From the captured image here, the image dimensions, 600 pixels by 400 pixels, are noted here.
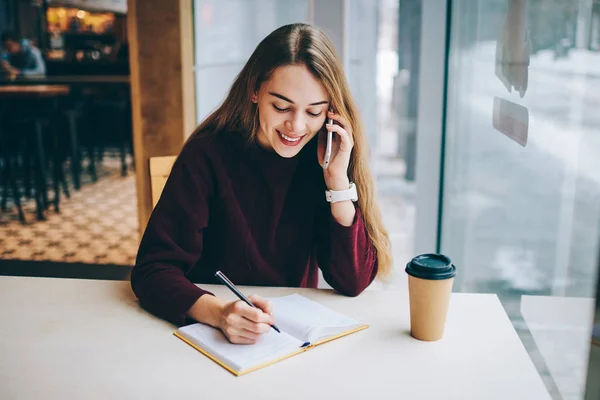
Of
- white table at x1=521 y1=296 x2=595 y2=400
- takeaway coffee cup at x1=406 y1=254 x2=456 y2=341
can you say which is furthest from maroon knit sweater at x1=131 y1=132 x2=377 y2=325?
white table at x1=521 y1=296 x2=595 y2=400

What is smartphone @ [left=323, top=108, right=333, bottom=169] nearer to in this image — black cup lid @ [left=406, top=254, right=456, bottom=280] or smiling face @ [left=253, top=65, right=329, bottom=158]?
smiling face @ [left=253, top=65, right=329, bottom=158]

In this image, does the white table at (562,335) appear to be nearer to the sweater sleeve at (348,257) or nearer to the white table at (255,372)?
the white table at (255,372)

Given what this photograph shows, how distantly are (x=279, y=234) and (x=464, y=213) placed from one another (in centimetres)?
115

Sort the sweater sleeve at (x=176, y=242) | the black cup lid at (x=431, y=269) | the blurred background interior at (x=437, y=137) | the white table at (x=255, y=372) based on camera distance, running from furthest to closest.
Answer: the blurred background interior at (x=437, y=137) < the sweater sleeve at (x=176, y=242) < the black cup lid at (x=431, y=269) < the white table at (x=255, y=372)

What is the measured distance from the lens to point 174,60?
2889 millimetres

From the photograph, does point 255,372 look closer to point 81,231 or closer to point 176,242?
point 176,242

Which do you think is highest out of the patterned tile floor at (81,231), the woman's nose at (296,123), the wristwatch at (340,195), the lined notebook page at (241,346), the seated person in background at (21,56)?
the seated person in background at (21,56)

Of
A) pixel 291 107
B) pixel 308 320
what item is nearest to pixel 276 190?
pixel 291 107

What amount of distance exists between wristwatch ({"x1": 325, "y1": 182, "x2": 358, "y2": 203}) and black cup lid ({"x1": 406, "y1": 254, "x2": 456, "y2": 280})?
31 cm

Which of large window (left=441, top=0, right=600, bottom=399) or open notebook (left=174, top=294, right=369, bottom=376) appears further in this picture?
large window (left=441, top=0, right=600, bottom=399)

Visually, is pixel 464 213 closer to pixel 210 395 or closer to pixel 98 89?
pixel 210 395

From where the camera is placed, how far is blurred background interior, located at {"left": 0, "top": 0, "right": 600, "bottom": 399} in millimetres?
1303

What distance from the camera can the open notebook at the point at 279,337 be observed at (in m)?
1.02

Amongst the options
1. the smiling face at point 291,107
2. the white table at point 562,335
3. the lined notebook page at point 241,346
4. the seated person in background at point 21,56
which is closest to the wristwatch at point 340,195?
the smiling face at point 291,107
